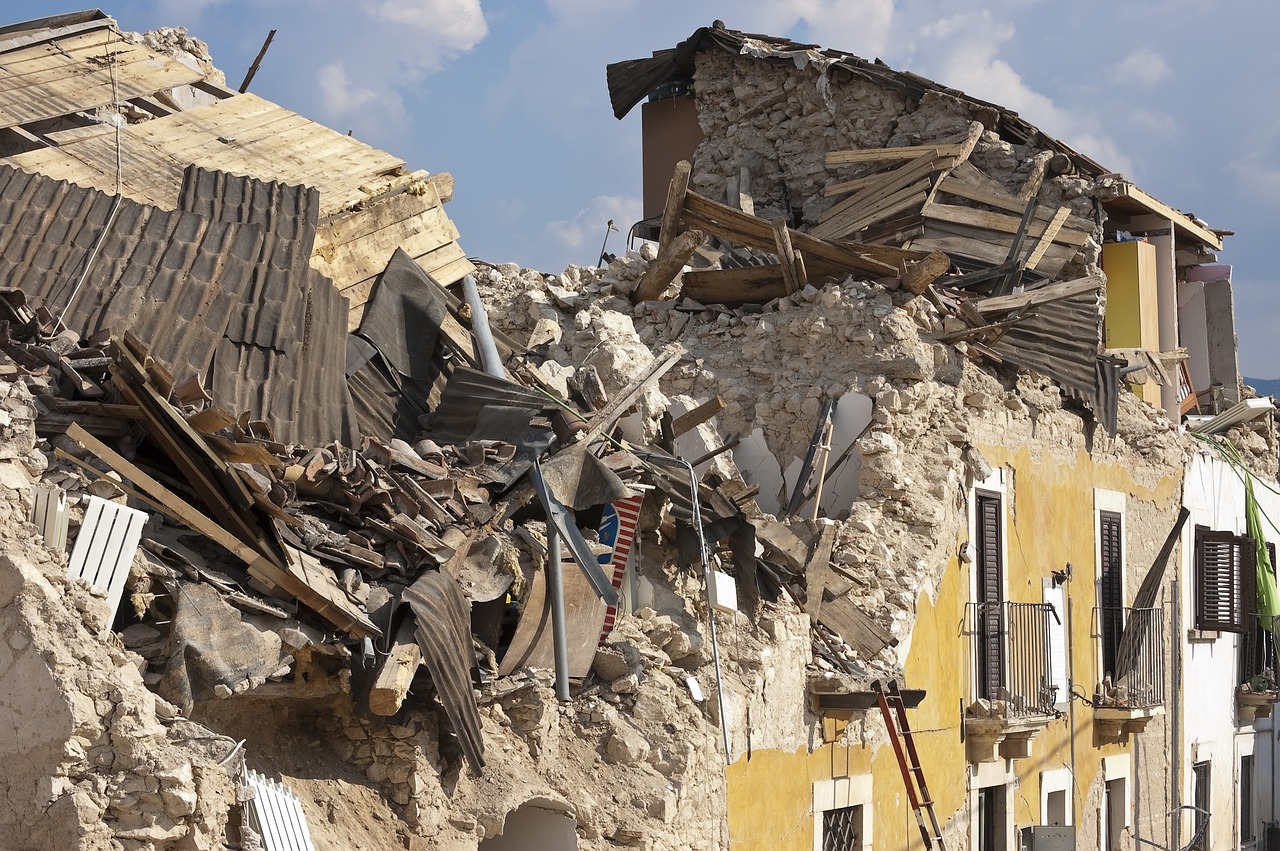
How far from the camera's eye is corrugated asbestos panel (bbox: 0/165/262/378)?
7.83 metres

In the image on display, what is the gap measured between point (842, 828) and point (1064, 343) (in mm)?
6416

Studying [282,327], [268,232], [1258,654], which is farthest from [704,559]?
[1258,654]

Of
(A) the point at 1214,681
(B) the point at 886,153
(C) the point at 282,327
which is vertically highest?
(B) the point at 886,153

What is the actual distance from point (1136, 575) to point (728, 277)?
6404 mm

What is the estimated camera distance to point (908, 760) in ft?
39.0

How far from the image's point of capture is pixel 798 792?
33.2ft

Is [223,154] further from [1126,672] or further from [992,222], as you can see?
[1126,672]

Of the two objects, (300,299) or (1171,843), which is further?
(1171,843)

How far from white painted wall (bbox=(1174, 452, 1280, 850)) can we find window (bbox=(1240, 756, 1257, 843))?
0.11 meters

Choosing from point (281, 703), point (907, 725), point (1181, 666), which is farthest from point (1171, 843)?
point (281, 703)

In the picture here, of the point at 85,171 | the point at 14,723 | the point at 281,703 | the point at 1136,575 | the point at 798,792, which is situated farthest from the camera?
the point at 1136,575

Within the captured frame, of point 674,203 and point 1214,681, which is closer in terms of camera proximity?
point 674,203

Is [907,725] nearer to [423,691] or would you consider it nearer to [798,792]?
[798,792]

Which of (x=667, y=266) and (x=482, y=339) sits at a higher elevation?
(x=667, y=266)
